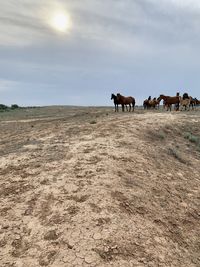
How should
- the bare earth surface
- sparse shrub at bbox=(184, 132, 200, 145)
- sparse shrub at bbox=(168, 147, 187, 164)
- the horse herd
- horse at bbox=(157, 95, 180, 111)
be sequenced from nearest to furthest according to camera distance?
the bare earth surface, sparse shrub at bbox=(168, 147, 187, 164), sparse shrub at bbox=(184, 132, 200, 145), the horse herd, horse at bbox=(157, 95, 180, 111)

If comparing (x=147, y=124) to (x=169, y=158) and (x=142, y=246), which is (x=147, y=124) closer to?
(x=169, y=158)

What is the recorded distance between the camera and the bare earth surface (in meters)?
7.84

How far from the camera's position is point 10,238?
8.31 meters


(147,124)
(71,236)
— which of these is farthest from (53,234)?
(147,124)

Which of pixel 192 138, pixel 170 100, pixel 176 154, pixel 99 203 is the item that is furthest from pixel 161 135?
pixel 170 100

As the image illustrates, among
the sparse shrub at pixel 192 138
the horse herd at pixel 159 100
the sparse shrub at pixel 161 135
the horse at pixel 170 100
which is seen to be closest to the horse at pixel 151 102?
the horse herd at pixel 159 100

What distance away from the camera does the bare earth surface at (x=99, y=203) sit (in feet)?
25.7

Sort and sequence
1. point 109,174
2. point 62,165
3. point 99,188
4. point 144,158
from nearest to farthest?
point 99,188 → point 109,174 → point 62,165 → point 144,158

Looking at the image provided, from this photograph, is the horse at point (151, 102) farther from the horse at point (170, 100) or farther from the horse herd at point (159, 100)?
the horse at point (170, 100)

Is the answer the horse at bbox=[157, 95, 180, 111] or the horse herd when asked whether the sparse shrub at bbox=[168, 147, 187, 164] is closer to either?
the horse herd

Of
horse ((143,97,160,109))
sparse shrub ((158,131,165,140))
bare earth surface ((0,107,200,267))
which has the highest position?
horse ((143,97,160,109))

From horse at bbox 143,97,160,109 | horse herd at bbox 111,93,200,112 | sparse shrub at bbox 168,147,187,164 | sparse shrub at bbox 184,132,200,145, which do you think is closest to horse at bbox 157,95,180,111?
horse herd at bbox 111,93,200,112

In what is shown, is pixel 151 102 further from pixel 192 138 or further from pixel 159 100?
pixel 192 138

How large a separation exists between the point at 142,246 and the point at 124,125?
11.0 meters
